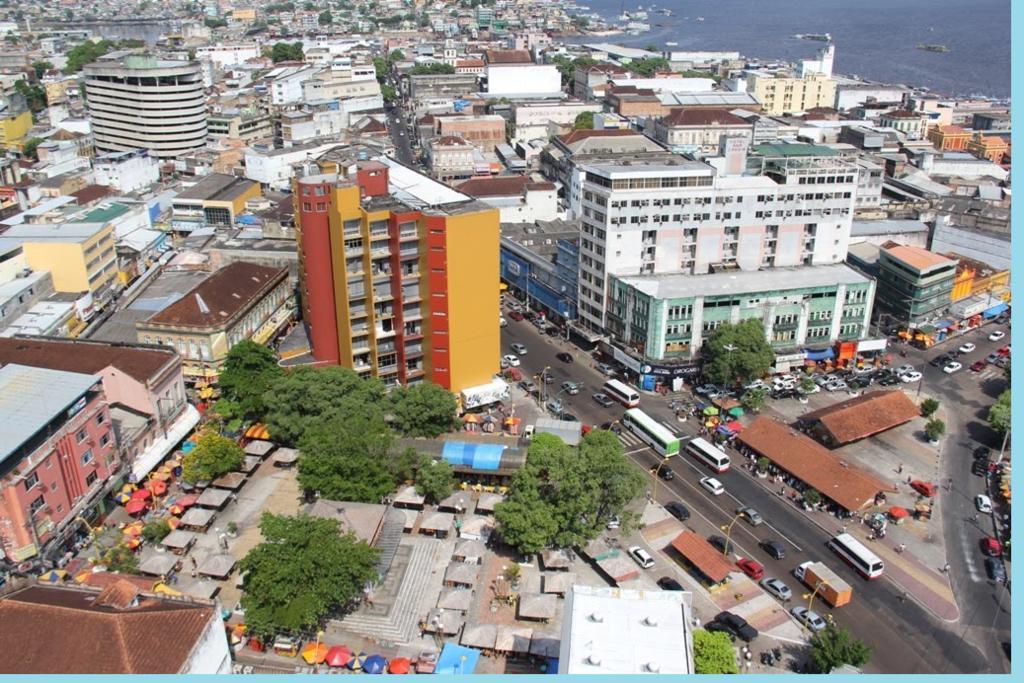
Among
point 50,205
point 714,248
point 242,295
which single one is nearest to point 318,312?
point 242,295

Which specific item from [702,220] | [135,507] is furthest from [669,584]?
[702,220]

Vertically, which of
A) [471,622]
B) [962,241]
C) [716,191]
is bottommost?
[471,622]

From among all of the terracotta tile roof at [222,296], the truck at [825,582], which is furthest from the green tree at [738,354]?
the terracotta tile roof at [222,296]

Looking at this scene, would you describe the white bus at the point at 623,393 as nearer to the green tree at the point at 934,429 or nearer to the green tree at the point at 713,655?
the green tree at the point at 934,429

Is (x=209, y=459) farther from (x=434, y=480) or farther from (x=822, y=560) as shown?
(x=822, y=560)

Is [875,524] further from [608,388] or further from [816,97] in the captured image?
[816,97]
